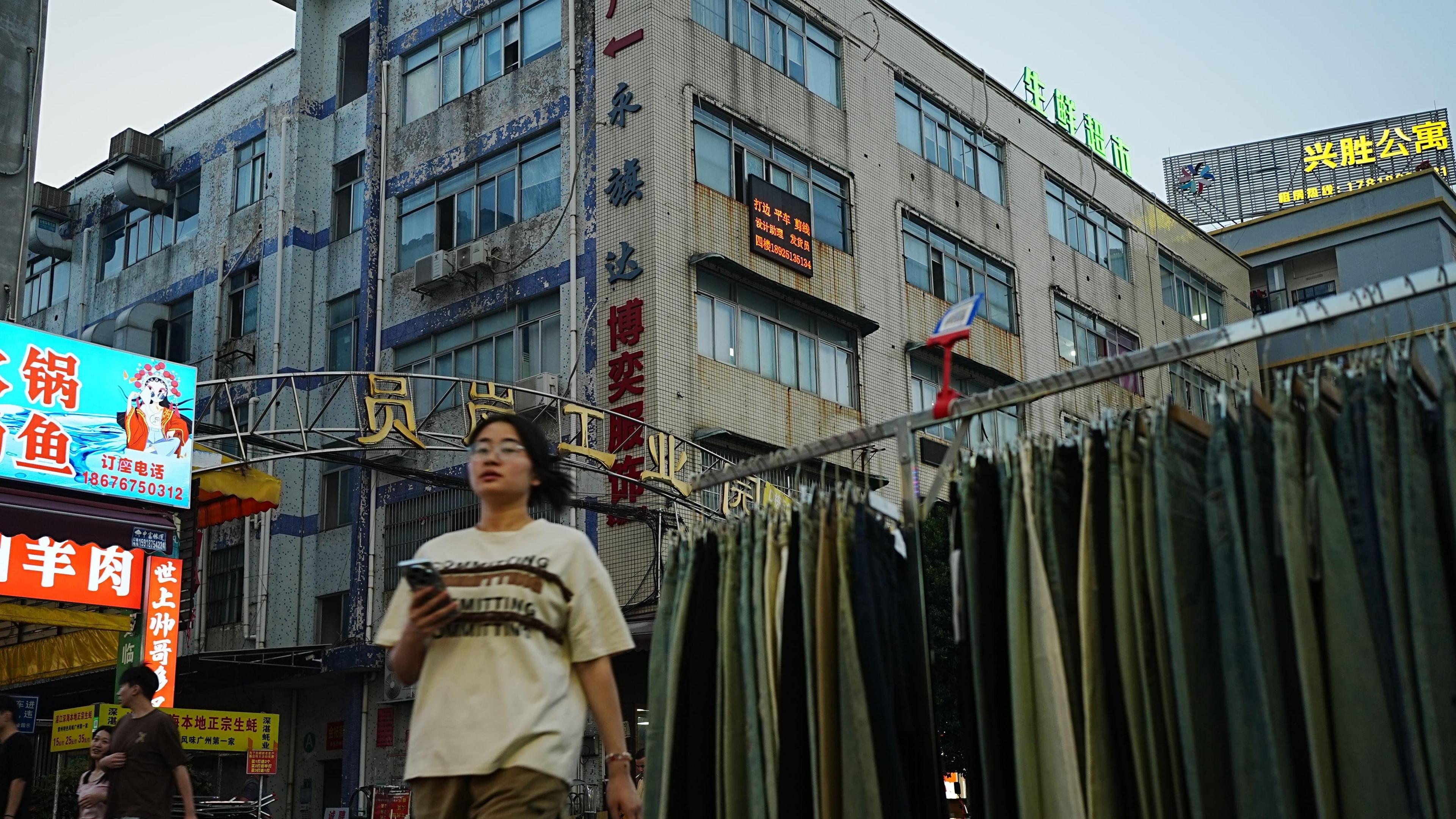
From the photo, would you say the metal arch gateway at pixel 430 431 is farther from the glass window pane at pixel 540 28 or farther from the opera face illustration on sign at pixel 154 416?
the glass window pane at pixel 540 28

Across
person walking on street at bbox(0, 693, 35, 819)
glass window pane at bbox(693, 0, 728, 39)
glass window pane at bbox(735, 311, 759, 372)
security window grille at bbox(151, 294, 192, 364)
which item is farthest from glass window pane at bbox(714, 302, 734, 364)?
person walking on street at bbox(0, 693, 35, 819)

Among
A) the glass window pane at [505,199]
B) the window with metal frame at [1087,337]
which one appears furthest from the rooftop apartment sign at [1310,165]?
the glass window pane at [505,199]

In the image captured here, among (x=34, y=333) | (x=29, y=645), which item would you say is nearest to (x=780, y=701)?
(x=34, y=333)

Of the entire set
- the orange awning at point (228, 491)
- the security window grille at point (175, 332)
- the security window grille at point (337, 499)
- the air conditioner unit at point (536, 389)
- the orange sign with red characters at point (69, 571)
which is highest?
the security window grille at point (175, 332)

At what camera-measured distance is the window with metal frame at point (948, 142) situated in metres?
25.7

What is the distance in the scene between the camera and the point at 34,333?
13.0m

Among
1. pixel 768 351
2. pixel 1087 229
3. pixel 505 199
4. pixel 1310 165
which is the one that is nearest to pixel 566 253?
pixel 505 199

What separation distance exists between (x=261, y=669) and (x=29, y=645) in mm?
4457

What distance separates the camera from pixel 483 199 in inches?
883

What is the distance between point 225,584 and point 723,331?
10716mm

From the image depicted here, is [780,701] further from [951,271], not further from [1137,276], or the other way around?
[1137,276]

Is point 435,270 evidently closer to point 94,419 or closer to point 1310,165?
point 94,419

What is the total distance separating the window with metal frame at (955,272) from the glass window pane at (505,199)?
694 cm

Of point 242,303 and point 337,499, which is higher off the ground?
point 242,303
